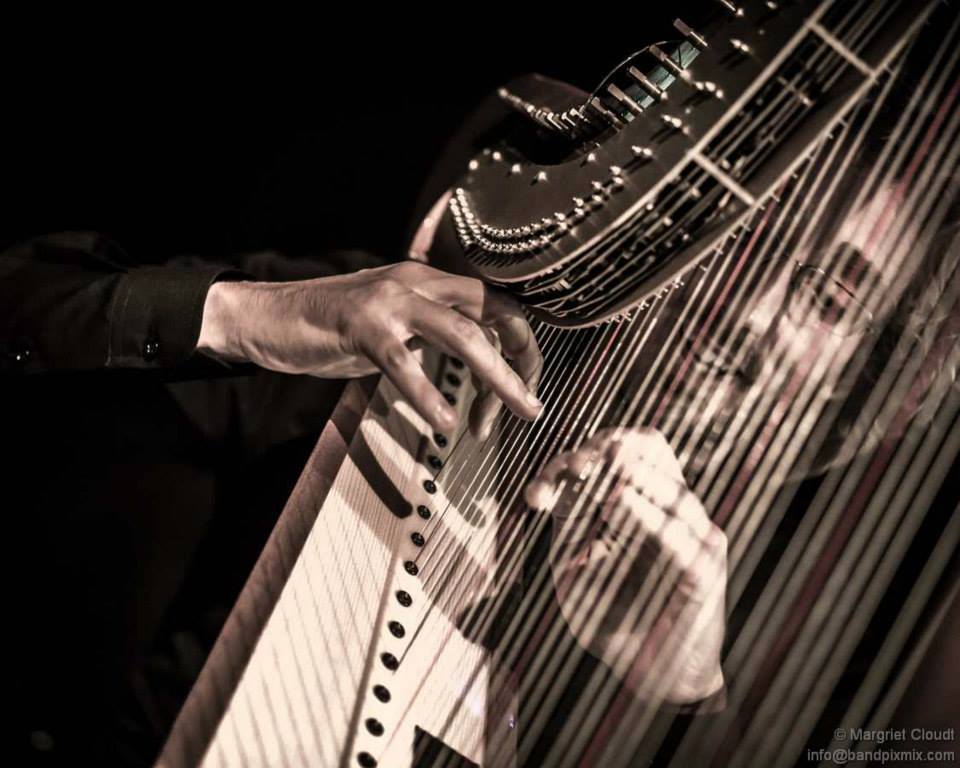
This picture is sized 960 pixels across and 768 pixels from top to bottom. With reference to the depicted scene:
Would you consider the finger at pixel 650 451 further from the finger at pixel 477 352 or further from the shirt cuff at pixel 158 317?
the shirt cuff at pixel 158 317

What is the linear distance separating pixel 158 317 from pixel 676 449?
0.98 m

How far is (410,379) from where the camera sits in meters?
1.20

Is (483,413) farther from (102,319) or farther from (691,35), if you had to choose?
(102,319)

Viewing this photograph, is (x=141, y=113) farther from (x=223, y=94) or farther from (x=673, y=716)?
(x=673, y=716)

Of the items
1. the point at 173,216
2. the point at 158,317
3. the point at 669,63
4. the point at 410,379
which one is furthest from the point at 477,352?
the point at 173,216

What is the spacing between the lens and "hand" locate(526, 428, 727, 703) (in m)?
1.01

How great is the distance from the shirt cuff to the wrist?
0.02 m

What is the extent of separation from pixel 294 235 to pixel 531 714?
1511mm

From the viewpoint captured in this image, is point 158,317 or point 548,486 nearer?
point 548,486

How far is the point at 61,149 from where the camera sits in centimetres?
202

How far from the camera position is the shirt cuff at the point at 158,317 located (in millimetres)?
1517

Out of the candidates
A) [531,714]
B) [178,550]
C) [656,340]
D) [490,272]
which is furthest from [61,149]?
[531,714]

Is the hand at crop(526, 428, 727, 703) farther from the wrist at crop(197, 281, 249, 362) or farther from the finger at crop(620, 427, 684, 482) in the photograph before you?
the wrist at crop(197, 281, 249, 362)

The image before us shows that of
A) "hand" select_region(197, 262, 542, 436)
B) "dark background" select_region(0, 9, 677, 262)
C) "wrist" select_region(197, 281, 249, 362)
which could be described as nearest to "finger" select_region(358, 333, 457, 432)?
"hand" select_region(197, 262, 542, 436)
